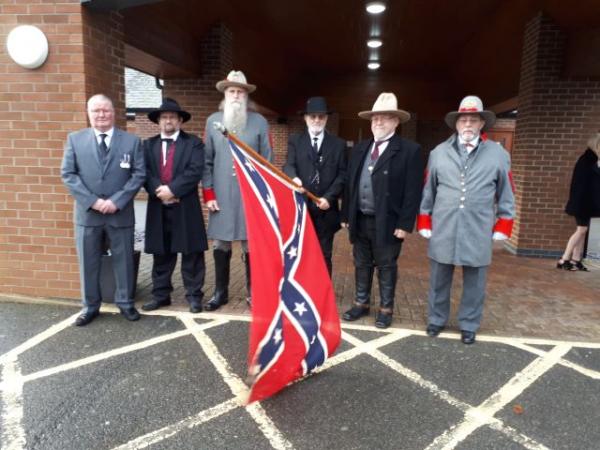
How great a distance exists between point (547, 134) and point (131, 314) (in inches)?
242

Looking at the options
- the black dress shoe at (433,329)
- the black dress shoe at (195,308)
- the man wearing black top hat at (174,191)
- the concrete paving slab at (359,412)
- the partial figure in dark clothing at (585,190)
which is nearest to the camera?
the concrete paving slab at (359,412)

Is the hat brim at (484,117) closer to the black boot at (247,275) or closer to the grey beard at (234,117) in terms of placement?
the grey beard at (234,117)

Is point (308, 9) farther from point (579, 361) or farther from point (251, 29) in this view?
point (579, 361)

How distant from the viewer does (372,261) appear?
13.9 feet

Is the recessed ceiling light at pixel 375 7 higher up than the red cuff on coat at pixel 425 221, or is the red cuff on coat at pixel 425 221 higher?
the recessed ceiling light at pixel 375 7

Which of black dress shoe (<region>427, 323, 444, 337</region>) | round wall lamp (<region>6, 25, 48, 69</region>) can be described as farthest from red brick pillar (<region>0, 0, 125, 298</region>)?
black dress shoe (<region>427, 323, 444, 337</region>)

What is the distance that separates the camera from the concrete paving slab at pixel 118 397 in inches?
99.4

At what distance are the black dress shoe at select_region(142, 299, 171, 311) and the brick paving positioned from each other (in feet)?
0.41

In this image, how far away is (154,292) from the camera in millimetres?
4418

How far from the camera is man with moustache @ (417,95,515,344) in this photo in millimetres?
3604

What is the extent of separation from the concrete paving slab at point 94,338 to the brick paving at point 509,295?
471mm

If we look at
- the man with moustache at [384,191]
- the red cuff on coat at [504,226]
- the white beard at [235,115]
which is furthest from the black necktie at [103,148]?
the red cuff on coat at [504,226]

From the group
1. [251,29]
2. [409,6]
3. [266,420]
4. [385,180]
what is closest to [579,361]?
[385,180]

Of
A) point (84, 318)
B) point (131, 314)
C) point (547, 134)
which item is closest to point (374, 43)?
point (547, 134)
